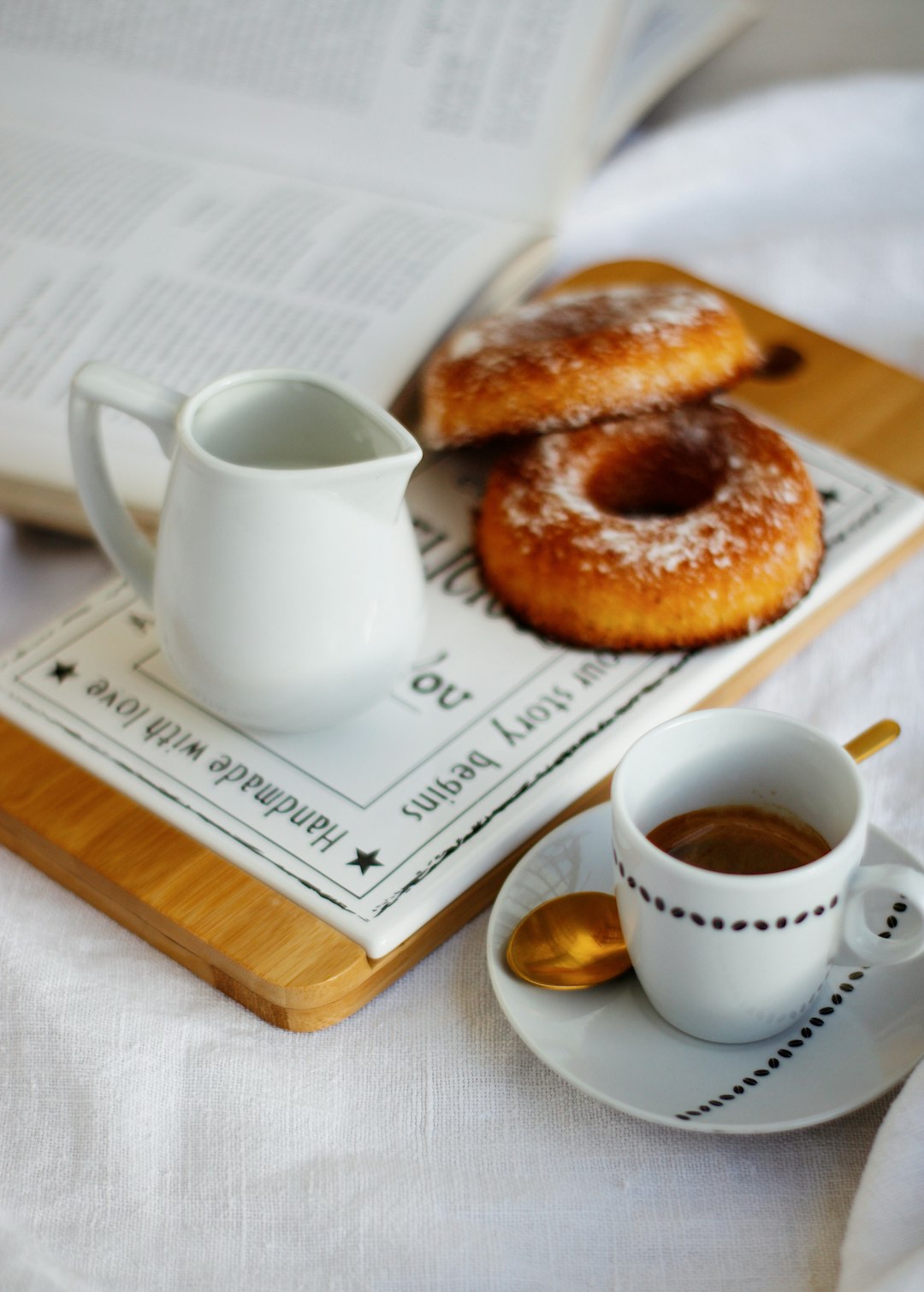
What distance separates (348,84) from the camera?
1069 millimetres

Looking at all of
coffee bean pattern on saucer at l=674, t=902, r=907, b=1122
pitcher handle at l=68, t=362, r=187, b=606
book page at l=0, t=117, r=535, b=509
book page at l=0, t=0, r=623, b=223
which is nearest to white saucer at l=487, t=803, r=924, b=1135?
coffee bean pattern on saucer at l=674, t=902, r=907, b=1122

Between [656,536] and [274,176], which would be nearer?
[656,536]

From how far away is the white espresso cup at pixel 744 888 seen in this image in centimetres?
44

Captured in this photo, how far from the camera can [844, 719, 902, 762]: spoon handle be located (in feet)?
1.94

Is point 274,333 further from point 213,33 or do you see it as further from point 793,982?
point 793,982

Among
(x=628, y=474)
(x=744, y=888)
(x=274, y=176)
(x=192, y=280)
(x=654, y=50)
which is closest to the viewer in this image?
(x=744, y=888)

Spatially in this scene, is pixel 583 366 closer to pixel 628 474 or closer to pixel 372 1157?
pixel 628 474

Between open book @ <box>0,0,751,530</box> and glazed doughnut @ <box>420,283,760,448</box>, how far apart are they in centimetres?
9

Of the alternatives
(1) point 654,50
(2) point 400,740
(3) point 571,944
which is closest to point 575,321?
(2) point 400,740

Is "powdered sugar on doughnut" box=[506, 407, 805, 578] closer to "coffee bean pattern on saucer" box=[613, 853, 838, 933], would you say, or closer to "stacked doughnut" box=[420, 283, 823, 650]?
"stacked doughnut" box=[420, 283, 823, 650]

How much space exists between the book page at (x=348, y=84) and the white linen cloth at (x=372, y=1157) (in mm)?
628

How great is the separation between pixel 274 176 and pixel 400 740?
63 centimetres

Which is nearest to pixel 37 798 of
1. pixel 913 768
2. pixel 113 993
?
pixel 113 993

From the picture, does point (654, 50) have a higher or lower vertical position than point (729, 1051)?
higher
